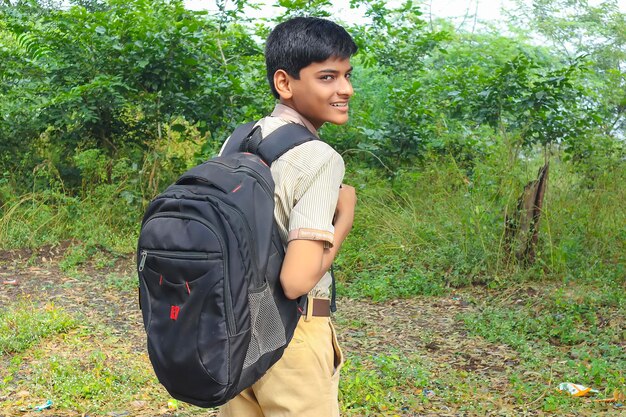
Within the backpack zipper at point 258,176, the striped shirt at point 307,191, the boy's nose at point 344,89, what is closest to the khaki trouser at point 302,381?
the striped shirt at point 307,191

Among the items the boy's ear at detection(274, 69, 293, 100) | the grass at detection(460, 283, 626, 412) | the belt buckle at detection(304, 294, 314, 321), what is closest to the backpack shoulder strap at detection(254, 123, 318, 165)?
the boy's ear at detection(274, 69, 293, 100)

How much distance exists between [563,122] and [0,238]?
6.11m

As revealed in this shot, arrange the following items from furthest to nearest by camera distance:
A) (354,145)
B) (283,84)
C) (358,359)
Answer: (354,145)
(358,359)
(283,84)

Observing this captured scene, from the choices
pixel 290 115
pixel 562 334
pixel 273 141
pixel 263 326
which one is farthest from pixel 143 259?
pixel 562 334

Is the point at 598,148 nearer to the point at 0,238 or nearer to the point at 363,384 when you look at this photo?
the point at 363,384

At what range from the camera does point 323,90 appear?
213 centimetres

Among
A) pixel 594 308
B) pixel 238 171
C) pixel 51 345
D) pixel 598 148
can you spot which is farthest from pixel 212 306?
pixel 598 148

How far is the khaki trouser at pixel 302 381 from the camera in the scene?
2.00 m

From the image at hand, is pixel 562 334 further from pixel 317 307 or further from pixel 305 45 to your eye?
pixel 305 45

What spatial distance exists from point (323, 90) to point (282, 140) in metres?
0.19

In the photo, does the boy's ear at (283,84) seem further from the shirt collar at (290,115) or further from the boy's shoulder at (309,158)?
the boy's shoulder at (309,158)

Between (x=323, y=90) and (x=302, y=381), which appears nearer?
(x=302, y=381)

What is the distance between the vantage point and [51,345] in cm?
561

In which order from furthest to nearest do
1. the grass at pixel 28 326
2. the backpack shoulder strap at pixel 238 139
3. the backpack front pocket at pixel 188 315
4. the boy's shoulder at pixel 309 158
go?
the grass at pixel 28 326, the backpack shoulder strap at pixel 238 139, the boy's shoulder at pixel 309 158, the backpack front pocket at pixel 188 315
